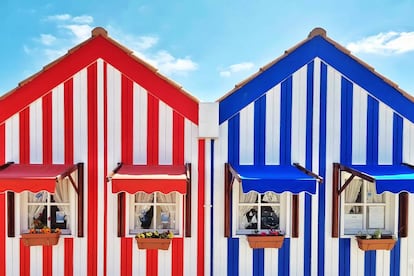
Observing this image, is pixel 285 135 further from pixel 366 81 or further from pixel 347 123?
pixel 366 81

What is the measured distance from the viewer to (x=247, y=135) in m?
8.41

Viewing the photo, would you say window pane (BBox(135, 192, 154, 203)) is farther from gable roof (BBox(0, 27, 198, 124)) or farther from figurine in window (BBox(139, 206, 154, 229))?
gable roof (BBox(0, 27, 198, 124))

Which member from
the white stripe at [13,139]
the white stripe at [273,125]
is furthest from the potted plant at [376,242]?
the white stripe at [13,139]

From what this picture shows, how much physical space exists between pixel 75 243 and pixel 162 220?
2.43m

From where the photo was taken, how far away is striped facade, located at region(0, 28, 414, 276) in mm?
8273

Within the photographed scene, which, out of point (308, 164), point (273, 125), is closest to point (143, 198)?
point (273, 125)

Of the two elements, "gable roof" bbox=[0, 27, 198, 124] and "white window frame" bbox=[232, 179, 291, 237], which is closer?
"gable roof" bbox=[0, 27, 198, 124]

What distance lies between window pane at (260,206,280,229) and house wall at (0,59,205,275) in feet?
5.71

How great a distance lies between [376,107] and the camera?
845 cm

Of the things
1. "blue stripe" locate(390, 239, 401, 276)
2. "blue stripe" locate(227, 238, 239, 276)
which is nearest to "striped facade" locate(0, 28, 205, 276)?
"blue stripe" locate(227, 238, 239, 276)

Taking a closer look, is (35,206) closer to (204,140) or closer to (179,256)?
(179,256)

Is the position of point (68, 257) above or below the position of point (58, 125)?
below

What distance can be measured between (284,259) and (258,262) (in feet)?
2.39

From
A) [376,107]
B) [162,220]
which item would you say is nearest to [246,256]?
[162,220]
